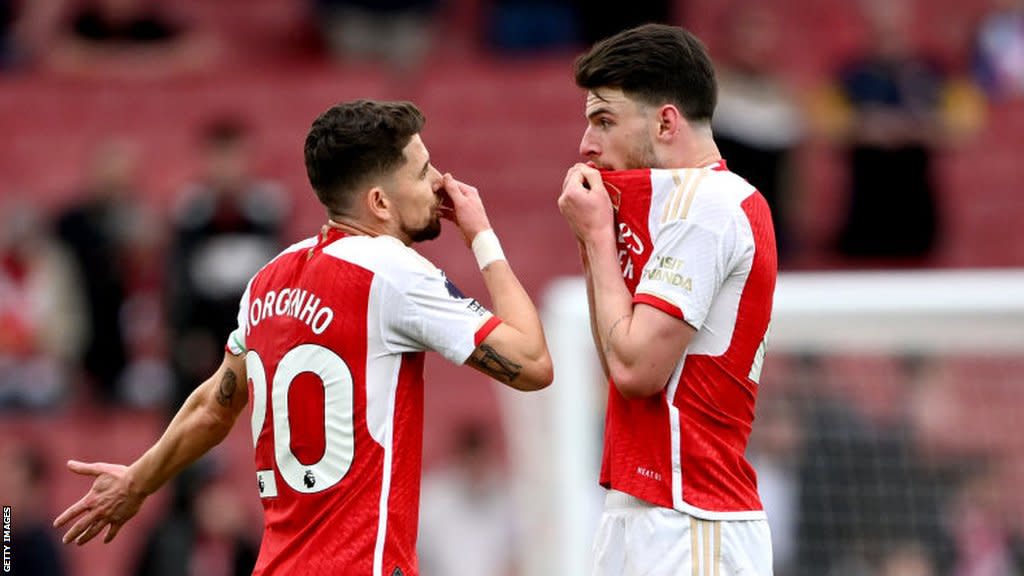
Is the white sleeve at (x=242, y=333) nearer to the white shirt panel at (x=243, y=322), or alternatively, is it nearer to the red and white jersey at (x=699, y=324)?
the white shirt panel at (x=243, y=322)

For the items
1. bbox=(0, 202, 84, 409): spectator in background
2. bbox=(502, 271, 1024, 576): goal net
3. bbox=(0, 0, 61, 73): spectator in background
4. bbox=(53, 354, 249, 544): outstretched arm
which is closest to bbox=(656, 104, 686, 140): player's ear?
bbox=(53, 354, 249, 544): outstretched arm

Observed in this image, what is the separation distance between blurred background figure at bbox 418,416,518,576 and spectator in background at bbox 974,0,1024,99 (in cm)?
643

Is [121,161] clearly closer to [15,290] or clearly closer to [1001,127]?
[15,290]

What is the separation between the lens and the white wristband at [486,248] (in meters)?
5.12

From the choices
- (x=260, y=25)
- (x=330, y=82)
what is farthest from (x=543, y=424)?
(x=260, y=25)

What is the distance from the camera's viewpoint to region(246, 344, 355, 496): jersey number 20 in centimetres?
491

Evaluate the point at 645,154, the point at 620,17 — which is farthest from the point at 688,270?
the point at 620,17

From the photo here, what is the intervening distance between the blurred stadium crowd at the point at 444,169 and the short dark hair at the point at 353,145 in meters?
4.51

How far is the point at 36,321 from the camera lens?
1248cm

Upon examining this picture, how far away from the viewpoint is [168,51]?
15367 mm

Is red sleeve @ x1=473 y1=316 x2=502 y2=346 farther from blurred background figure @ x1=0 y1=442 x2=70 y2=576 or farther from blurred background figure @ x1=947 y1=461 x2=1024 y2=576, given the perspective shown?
blurred background figure @ x1=0 y1=442 x2=70 y2=576

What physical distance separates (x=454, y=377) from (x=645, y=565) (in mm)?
8353

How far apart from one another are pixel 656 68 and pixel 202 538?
18.5 ft

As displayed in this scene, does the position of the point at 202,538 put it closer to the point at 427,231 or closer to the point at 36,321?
the point at 36,321
